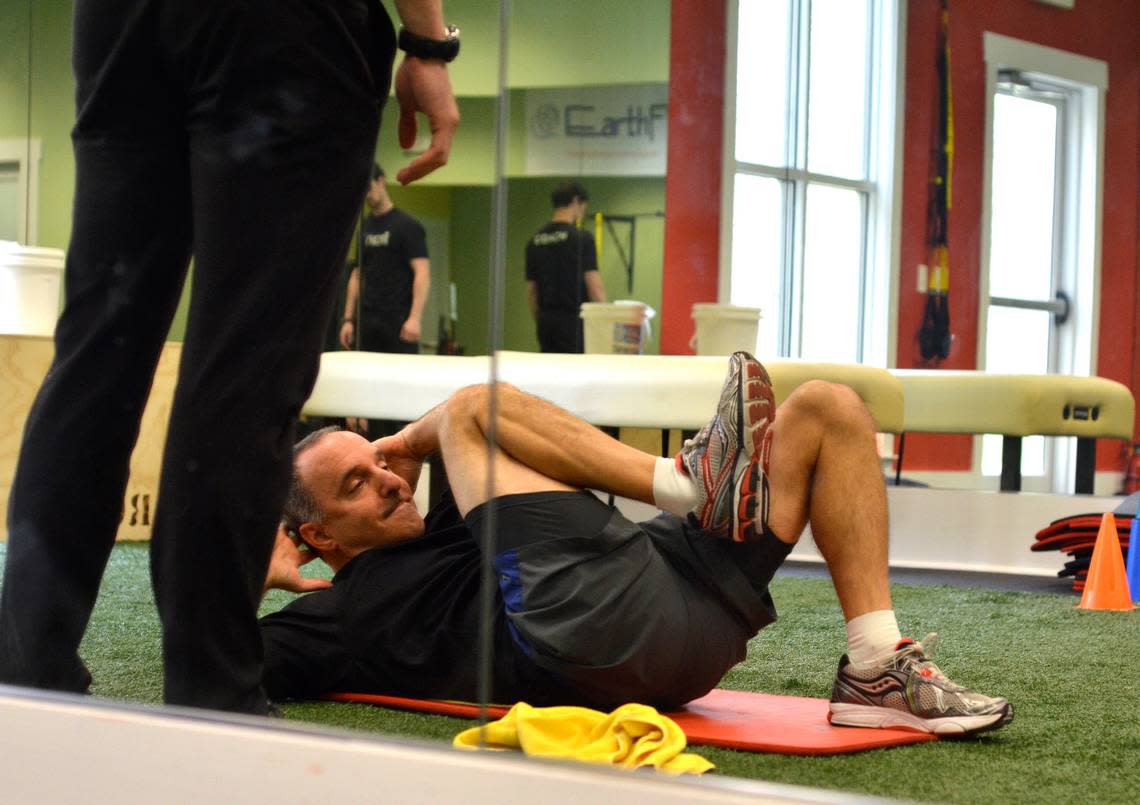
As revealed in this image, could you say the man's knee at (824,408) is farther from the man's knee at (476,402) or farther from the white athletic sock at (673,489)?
the man's knee at (476,402)

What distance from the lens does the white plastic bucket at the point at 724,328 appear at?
2.87m

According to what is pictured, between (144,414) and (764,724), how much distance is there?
0.75 metres

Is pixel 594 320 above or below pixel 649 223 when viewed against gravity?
below

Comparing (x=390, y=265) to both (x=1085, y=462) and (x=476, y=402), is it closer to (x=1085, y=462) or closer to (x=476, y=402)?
(x=476, y=402)

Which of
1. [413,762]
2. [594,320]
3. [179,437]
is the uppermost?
[594,320]

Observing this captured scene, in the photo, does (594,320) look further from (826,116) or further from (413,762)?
(826,116)

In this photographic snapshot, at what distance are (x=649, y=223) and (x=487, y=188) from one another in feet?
2.37

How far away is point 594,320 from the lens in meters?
1.35

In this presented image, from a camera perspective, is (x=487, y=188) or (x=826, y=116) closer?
(x=487, y=188)

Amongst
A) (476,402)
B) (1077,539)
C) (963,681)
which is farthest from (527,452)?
(1077,539)

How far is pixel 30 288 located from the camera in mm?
1257

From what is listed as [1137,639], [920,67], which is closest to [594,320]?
[1137,639]

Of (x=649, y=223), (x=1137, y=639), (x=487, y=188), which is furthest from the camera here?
(x=1137, y=639)

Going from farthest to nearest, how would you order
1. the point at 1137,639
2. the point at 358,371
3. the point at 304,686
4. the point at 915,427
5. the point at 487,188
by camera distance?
1. the point at 915,427
2. the point at 1137,639
3. the point at 304,686
4. the point at 358,371
5. the point at 487,188
